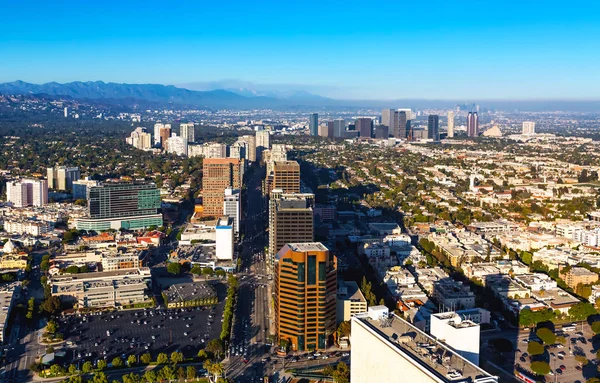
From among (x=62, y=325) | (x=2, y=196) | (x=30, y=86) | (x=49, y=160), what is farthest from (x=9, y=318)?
(x=30, y=86)

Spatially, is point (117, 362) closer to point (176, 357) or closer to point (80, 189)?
point (176, 357)

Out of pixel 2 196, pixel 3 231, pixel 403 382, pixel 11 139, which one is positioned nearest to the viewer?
pixel 403 382

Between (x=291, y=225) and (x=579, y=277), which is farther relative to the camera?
(x=579, y=277)

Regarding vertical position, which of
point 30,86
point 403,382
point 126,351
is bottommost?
point 126,351

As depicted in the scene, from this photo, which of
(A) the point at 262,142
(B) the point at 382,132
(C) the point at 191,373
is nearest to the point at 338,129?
(B) the point at 382,132

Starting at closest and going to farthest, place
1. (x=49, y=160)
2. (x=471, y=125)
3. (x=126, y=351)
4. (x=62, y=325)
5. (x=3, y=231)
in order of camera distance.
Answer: (x=126, y=351)
(x=62, y=325)
(x=3, y=231)
(x=49, y=160)
(x=471, y=125)

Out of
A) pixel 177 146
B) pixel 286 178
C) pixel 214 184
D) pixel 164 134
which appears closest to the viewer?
pixel 286 178

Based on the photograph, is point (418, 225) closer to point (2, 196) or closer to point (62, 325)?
point (62, 325)
